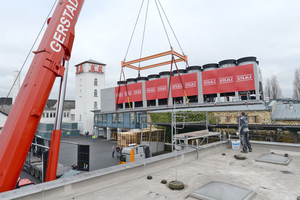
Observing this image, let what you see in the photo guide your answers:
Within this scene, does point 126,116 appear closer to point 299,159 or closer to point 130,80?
point 130,80

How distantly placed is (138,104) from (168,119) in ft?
22.0

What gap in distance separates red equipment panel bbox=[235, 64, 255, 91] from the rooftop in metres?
12.2

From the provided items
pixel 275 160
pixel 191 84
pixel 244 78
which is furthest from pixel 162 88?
pixel 275 160

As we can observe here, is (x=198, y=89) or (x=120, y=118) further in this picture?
(x=120, y=118)

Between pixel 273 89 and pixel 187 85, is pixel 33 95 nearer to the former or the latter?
pixel 187 85

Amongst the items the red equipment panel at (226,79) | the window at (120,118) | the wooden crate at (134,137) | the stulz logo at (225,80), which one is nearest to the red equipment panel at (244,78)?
the red equipment panel at (226,79)

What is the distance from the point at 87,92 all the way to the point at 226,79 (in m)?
36.2

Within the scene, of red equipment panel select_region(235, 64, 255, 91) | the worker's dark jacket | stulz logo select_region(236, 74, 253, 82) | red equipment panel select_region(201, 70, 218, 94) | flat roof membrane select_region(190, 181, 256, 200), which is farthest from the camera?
red equipment panel select_region(201, 70, 218, 94)

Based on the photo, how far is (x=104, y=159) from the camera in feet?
68.1

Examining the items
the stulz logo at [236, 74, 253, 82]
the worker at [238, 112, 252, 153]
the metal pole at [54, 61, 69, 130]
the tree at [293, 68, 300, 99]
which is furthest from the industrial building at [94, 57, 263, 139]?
the tree at [293, 68, 300, 99]

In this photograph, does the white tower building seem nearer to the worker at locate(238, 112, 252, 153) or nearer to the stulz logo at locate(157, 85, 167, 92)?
the stulz logo at locate(157, 85, 167, 92)

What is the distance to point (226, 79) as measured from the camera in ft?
63.0

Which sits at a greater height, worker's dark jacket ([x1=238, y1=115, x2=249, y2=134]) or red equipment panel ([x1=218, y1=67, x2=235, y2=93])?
red equipment panel ([x1=218, y1=67, x2=235, y2=93])

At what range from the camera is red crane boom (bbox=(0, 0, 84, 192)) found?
158 inches
